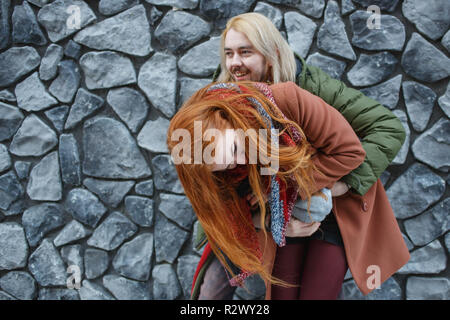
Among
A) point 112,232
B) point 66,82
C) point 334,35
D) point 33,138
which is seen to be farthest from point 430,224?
point 33,138

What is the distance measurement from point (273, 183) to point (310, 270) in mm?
413

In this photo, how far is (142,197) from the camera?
176 centimetres

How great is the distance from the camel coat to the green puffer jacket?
0.27 feet

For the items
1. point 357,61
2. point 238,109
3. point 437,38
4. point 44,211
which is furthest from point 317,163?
point 44,211

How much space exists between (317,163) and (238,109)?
0.99 ft

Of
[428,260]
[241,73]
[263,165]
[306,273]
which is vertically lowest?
[428,260]

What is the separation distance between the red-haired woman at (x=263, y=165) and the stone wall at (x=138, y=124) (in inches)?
25.2

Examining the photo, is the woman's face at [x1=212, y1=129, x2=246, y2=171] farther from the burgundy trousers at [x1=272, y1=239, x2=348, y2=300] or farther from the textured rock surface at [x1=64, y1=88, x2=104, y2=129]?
the textured rock surface at [x1=64, y1=88, x2=104, y2=129]

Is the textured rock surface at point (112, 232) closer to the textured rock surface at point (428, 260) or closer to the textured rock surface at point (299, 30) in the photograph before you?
the textured rock surface at point (299, 30)

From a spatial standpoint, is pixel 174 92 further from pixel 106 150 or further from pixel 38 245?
pixel 38 245

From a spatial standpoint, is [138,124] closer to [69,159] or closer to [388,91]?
[69,159]

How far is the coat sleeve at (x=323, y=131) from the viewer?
947 millimetres

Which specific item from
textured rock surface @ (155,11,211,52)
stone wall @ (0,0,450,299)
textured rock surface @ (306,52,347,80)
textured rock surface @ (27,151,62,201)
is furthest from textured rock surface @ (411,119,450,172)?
textured rock surface @ (27,151,62,201)

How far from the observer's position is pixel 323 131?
0.96 meters
